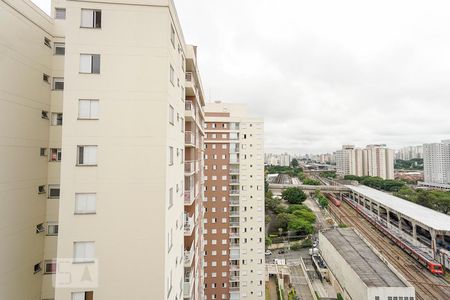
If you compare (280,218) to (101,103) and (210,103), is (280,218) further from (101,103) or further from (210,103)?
(101,103)

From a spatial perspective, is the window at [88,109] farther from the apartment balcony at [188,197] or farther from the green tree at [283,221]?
the green tree at [283,221]

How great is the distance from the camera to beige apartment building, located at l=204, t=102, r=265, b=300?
27.6 meters

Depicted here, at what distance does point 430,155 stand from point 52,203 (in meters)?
163

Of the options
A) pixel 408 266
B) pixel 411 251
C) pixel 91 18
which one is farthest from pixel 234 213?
pixel 411 251

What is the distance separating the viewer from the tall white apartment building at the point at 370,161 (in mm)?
128375

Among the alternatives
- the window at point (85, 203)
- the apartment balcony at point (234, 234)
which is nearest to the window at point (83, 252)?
the window at point (85, 203)

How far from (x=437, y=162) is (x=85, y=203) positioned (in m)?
160

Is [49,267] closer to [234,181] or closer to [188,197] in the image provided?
[188,197]

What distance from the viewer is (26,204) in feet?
29.8

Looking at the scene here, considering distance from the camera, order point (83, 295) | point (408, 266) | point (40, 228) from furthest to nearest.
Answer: point (408, 266) < point (40, 228) < point (83, 295)

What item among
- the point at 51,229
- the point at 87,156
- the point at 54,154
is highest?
the point at 54,154

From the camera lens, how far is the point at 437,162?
120250 millimetres

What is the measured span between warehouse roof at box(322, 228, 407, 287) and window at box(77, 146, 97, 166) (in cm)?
3155

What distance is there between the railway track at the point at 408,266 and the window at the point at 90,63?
144 feet
